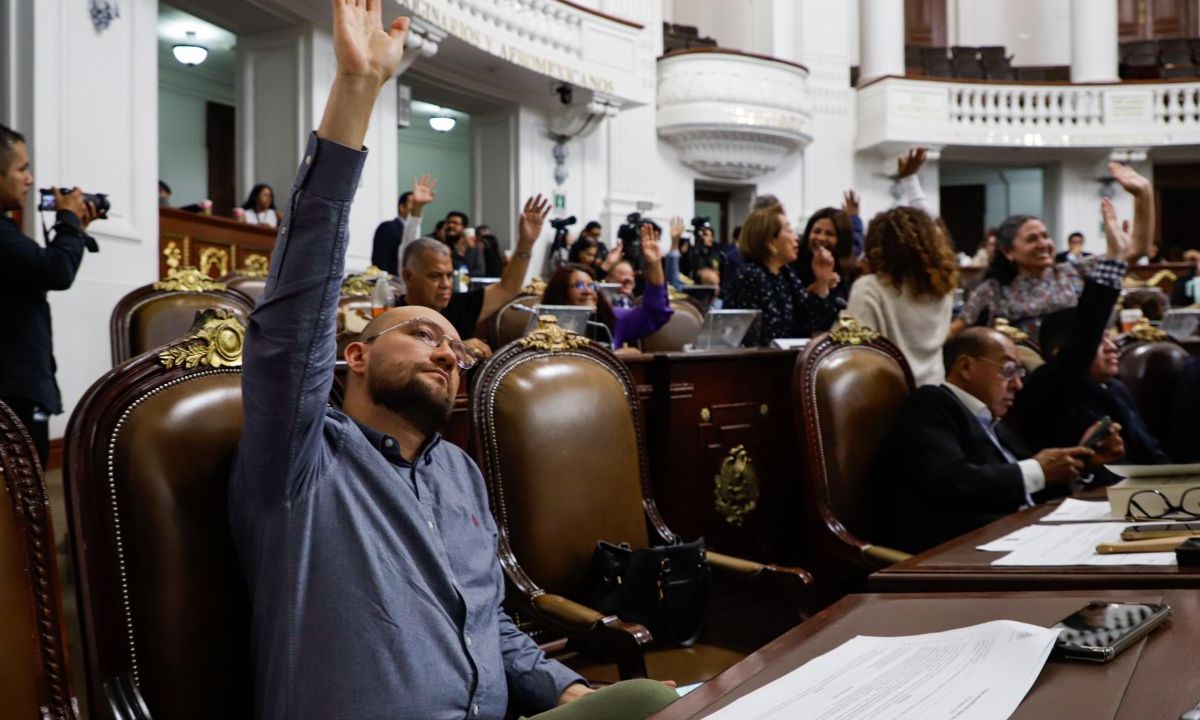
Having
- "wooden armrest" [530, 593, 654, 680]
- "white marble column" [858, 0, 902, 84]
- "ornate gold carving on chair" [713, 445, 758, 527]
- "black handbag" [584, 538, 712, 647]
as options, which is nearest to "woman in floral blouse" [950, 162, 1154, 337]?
"ornate gold carving on chair" [713, 445, 758, 527]

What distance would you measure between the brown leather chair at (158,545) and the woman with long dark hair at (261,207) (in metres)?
5.77

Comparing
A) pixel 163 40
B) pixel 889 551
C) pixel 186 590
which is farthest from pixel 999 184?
pixel 186 590

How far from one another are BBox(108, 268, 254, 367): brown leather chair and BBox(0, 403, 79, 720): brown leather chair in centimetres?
172

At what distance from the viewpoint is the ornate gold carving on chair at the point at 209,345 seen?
1.30m

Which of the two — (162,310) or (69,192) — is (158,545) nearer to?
(162,310)

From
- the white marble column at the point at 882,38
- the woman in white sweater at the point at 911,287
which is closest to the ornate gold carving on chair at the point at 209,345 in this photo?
the woman in white sweater at the point at 911,287

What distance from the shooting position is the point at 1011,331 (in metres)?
3.41

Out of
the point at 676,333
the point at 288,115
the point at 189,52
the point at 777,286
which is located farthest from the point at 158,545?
the point at 189,52

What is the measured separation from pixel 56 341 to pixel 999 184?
42.9 feet

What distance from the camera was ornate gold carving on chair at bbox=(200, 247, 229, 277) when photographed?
19.9 feet

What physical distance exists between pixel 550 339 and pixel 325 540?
86 centimetres

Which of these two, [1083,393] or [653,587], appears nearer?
[653,587]

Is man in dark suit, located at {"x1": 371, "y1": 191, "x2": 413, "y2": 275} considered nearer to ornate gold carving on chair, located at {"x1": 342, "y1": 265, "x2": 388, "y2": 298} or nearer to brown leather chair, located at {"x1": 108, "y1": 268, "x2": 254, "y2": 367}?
ornate gold carving on chair, located at {"x1": 342, "y1": 265, "x2": 388, "y2": 298}

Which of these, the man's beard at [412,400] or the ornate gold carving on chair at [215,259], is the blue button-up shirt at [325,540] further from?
the ornate gold carving on chair at [215,259]
